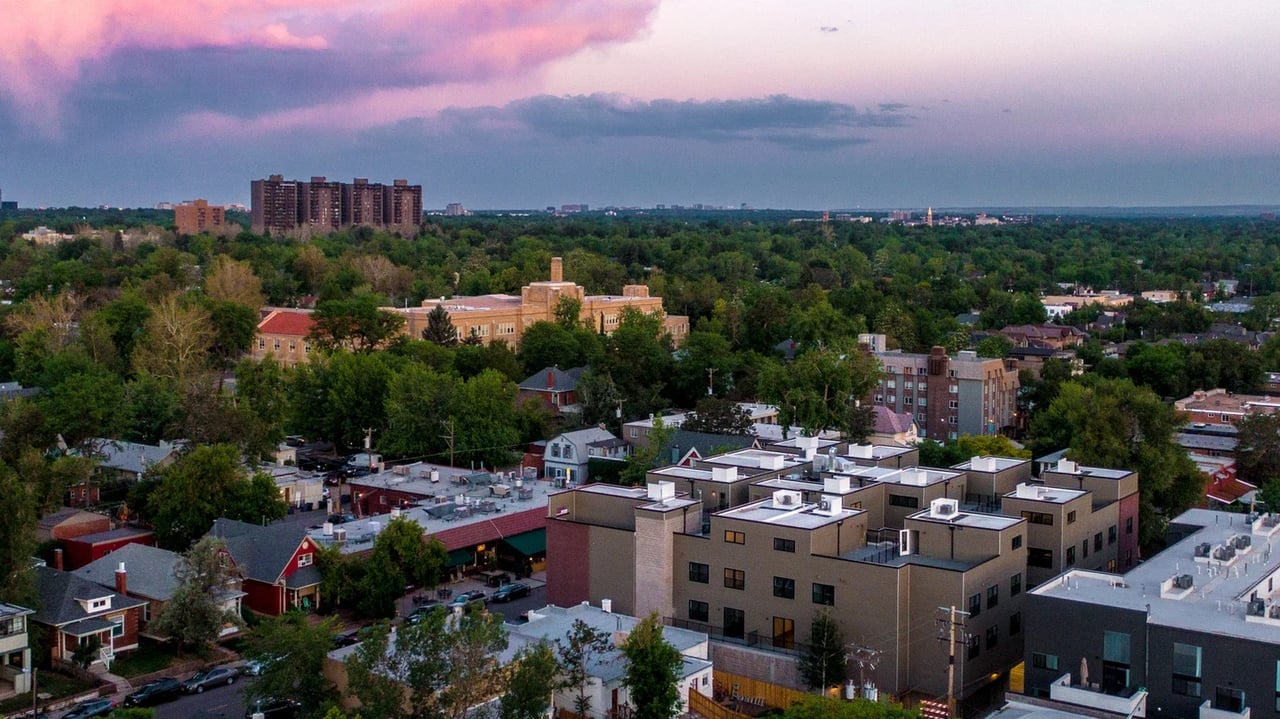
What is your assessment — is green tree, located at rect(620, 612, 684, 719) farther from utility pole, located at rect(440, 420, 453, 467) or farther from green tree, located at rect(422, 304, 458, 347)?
green tree, located at rect(422, 304, 458, 347)

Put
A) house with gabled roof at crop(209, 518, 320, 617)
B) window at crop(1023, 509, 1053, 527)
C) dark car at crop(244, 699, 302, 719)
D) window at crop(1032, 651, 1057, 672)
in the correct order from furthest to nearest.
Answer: house with gabled roof at crop(209, 518, 320, 617) < window at crop(1023, 509, 1053, 527) < dark car at crop(244, 699, 302, 719) < window at crop(1032, 651, 1057, 672)

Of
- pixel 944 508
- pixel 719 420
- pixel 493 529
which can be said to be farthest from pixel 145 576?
pixel 719 420

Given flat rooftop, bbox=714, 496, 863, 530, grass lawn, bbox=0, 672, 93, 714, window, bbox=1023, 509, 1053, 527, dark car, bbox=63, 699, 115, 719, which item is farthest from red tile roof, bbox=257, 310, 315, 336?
window, bbox=1023, 509, 1053, 527

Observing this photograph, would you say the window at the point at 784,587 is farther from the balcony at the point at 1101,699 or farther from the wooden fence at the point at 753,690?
the balcony at the point at 1101,699

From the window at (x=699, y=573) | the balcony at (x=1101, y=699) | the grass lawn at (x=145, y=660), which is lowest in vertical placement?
the grass lawn at (x=145, y=660)

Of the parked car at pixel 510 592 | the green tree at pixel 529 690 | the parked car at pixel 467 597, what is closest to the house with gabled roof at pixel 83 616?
the parked car at pixel 467 597

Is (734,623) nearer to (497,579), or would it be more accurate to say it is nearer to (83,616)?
(497,579)
